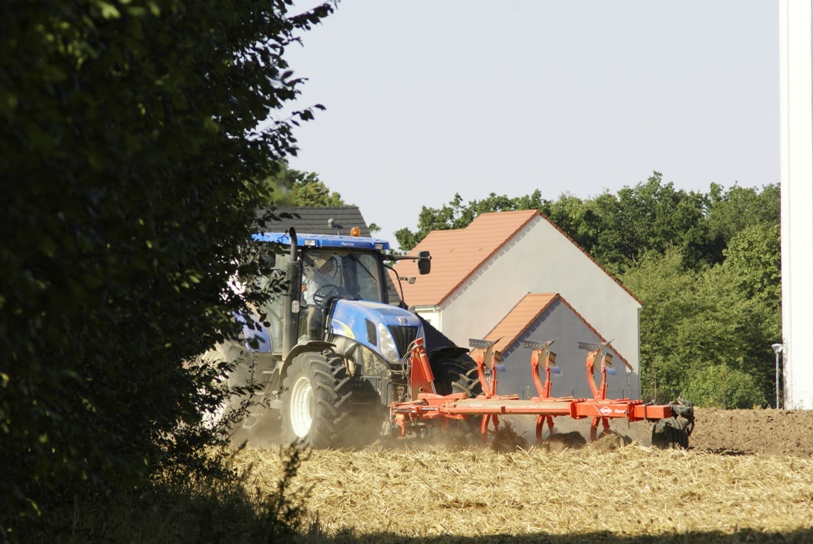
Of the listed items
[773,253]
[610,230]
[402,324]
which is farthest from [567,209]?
[402,324]

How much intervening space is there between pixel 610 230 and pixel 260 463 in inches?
2809

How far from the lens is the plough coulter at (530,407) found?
11.2 m

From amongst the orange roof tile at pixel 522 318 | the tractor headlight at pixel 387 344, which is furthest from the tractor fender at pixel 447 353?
the orange roof tile at pixel 522 318

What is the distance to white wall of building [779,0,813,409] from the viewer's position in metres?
29.3

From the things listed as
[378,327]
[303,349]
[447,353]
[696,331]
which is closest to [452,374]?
[447,353]

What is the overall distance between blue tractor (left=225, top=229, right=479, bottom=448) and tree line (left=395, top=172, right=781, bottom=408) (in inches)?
1307

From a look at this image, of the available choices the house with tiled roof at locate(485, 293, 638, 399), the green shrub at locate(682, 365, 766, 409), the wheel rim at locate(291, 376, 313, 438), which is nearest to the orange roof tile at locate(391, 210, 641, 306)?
the house with tiled roof at locate(485, 293, 638, 399)

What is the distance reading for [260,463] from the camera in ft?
35.2

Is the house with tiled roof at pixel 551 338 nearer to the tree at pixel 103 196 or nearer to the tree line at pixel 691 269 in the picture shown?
the tree line at pixel 691 269

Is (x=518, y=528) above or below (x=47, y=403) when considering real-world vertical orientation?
below

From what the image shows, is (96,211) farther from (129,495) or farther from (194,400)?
(129,495)

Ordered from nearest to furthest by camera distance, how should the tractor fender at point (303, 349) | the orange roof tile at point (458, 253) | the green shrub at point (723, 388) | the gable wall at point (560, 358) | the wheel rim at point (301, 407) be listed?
1. the wheel rim at point (301, 407)
2. the tractor fender at point (303, 349)
3. the gable wall at point (560, 358)
4. the orange roof tile at point (458, 253)
5. the green shrub at point (723, 388)

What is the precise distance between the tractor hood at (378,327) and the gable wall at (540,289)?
→ 27148mm

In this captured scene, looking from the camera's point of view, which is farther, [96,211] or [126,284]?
[126,284]
